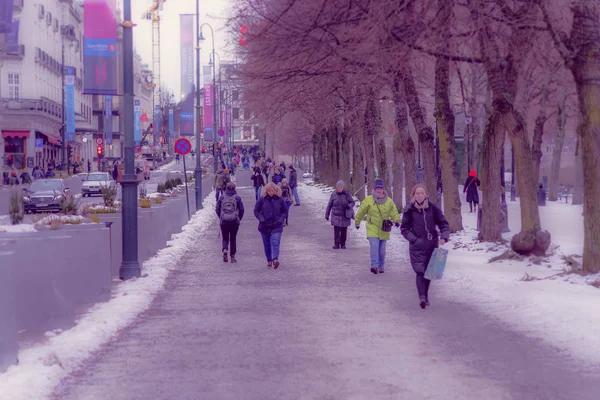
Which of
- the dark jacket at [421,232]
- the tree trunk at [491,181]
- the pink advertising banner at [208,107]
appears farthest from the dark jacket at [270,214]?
the pink advertising banner at [208,107]

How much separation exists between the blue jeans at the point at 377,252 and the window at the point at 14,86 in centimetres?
6761

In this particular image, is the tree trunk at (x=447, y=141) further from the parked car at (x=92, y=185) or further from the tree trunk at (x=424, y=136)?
the parked car at (x=92, y=185)

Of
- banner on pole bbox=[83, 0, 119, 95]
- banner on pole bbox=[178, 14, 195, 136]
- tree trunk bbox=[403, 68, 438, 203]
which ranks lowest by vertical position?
tree trunk bbox=[403, 68, 438, 203]

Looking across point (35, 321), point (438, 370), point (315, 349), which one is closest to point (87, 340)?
point (35, 321)

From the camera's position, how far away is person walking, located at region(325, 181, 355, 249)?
21000 millimetres

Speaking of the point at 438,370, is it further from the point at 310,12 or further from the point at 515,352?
the point at 310,12

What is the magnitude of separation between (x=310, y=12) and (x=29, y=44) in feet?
229

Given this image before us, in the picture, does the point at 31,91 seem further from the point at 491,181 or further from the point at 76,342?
the point at 76,342

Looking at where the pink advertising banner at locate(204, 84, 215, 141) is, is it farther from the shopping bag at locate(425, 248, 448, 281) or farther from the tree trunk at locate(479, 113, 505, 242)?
the shopping bag at locate(425, 248, 448, 281)

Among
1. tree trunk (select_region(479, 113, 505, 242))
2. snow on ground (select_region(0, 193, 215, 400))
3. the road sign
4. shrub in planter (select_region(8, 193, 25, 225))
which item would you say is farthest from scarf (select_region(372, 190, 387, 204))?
the road sign

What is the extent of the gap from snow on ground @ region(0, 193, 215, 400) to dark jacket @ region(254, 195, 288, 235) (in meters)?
2.12

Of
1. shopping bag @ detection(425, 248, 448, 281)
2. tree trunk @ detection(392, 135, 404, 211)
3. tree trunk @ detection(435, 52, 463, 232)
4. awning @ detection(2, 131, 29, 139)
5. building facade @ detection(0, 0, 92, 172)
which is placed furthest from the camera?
building facade @ detection(0, 0, 92, 172)

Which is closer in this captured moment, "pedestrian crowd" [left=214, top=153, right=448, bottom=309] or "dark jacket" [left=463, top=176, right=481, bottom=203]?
"pedestrian crowd" [left=214, top=153, right=448, bottom=309]

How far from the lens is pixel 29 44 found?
3182 inches
